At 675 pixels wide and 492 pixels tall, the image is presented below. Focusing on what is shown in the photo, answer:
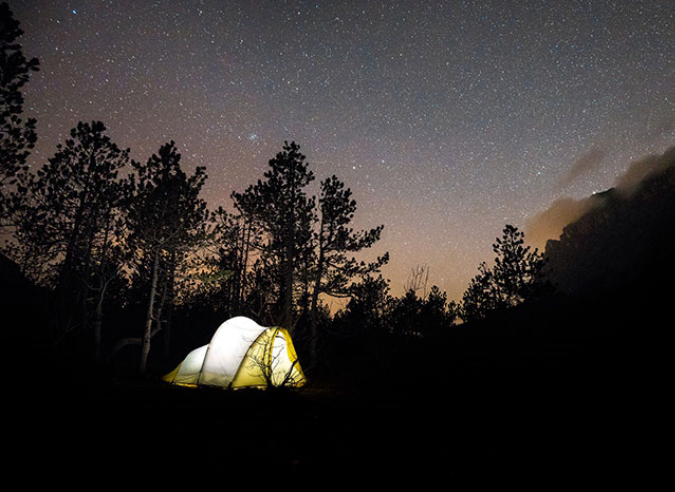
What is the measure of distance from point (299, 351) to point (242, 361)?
328 inches

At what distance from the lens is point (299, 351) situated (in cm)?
1831

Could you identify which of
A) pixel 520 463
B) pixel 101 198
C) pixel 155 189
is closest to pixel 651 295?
pixel 520 463

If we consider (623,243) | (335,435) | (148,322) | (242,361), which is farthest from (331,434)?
(623,243)

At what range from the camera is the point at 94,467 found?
349 centimetres

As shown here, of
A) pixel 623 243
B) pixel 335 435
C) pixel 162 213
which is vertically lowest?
pixel 335 435

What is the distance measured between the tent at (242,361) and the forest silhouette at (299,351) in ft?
3.48

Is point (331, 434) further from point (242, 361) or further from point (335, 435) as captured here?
point (242, 361)

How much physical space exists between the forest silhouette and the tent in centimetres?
106

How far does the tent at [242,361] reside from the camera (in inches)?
409

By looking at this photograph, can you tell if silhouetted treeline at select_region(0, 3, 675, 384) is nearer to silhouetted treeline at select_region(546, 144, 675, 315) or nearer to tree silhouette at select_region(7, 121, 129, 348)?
tree silhouette at select_region(7, 121, 129, 348)

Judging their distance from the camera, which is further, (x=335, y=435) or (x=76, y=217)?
(x=76, y=217)

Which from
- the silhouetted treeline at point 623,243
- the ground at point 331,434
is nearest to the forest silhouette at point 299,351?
the ground at point 331,434

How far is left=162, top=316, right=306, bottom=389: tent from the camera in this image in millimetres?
10391

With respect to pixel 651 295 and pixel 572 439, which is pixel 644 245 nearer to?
pixel 651 295
